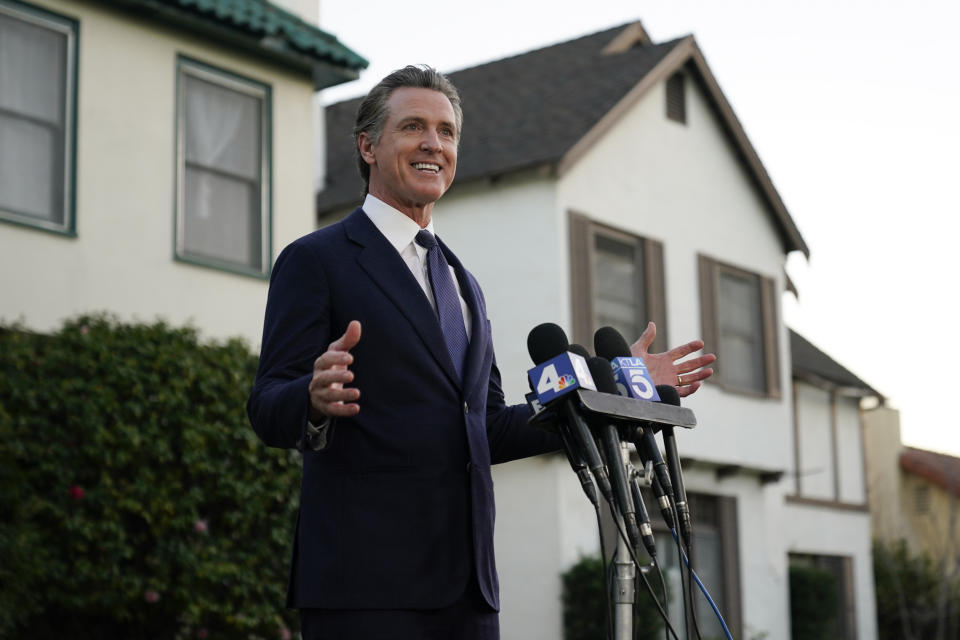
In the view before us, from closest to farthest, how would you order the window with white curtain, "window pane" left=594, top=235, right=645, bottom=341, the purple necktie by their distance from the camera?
the purple necktie → the window with white curtain → "window pane" left=594, top=235, right=645, bottom=341

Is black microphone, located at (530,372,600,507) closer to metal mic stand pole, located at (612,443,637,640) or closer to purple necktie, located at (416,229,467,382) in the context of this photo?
metal mic stand pole, located at (612,443,637,640)

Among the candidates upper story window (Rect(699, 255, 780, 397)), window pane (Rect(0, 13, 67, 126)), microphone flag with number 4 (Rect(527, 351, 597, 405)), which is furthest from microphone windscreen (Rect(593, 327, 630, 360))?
upper story window (Rect(699, 255, 780, 397))

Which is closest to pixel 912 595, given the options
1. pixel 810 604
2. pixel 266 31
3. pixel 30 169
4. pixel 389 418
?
pixel 810 604

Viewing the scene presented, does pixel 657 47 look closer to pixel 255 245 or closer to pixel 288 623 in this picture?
pixel 255 245

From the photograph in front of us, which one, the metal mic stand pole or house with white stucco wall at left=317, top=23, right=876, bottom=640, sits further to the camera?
house with white stucco wall at left=317, top=23, right=876, bottom=640

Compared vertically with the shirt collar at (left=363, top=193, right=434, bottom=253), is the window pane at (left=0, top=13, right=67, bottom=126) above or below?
above

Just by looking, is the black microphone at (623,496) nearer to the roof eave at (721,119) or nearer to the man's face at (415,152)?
the man's face at (415,152)

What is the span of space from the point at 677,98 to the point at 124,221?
9.63 meters

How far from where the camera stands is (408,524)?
3.33 m

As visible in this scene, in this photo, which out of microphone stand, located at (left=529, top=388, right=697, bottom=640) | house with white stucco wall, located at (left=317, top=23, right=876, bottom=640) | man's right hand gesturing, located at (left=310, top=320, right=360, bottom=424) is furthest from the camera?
house with white stucco wall, located at (left=317, top=23, right=876, bottom=640)

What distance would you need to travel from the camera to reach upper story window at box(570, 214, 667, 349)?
16266 millimetres

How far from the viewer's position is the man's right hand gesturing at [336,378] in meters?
2.97

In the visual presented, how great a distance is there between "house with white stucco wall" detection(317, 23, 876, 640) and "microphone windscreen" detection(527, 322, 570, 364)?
12010 millimetres

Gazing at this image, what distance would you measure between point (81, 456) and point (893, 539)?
69.0 feet
